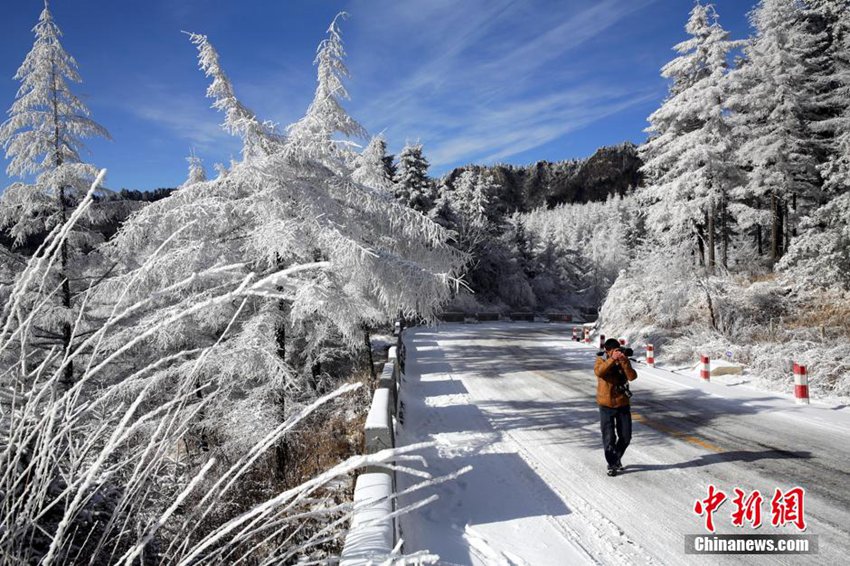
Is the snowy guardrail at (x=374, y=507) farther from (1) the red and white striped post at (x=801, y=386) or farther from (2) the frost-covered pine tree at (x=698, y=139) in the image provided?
(2) the frost-covered pine tree at (x=698, y=139)

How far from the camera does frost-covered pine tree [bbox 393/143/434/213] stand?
3825 centimetres

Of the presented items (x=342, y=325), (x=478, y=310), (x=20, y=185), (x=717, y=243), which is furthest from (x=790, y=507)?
(x=478, y=310)

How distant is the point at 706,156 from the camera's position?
68.2 ft

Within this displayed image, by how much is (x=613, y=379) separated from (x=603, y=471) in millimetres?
1369

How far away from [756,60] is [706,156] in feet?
28.8

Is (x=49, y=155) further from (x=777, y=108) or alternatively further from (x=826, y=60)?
(x=826, y=60)

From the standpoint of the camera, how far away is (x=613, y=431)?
6273mm

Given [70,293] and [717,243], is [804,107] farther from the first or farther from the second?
[70,293]

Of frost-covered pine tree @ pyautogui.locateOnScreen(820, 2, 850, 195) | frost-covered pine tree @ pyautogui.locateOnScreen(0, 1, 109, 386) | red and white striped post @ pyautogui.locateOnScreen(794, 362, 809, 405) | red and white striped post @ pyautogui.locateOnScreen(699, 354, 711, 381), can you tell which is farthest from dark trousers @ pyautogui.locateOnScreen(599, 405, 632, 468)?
frost-covered pine tree @ pyautogui.locateOnScreen(820, 2, 850, 195)

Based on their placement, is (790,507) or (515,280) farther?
(515,280)

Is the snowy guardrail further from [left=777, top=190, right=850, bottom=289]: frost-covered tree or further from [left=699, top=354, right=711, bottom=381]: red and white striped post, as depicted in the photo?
[left=777, top=190, right=850, bottom=289]: frost-covered tree

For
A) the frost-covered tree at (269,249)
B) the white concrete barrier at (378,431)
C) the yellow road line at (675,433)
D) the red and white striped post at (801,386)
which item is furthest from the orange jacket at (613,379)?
the red and white striped post at (801,386)

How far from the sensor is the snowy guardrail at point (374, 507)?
7.29ft

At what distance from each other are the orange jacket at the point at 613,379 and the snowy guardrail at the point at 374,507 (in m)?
3.03
